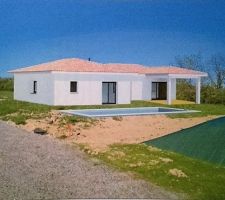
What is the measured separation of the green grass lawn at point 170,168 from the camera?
323 inches

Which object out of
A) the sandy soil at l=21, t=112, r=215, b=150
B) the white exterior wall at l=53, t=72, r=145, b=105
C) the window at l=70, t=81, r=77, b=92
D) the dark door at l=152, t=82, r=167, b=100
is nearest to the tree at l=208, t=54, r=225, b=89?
the dark door at l=152, t=82, r=167, b=100

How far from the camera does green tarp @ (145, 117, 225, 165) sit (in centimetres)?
1139

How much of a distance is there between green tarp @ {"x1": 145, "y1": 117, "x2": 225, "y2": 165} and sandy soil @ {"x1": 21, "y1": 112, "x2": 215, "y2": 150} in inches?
53.6

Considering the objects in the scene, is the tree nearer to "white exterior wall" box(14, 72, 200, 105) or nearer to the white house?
the white house

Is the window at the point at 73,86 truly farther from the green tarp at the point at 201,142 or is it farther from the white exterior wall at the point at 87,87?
the green tarp at the point at 201,142

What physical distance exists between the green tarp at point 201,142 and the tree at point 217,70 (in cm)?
2819

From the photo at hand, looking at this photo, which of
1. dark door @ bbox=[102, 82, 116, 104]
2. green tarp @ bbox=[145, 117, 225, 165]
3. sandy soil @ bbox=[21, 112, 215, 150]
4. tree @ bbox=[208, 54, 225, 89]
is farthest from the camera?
tree @ bbox=[208, 54, 225, 89]

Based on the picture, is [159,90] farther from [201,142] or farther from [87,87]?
[201,142]

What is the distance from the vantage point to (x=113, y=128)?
17.8 meters

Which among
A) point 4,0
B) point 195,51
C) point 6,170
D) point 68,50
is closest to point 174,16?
point 195,51

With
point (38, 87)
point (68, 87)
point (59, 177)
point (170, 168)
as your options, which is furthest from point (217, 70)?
point (59, 177)

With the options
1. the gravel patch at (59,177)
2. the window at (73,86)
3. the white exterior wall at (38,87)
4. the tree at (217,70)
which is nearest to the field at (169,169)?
the gravel patch at (59,177)

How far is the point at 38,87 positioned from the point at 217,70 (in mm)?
20652

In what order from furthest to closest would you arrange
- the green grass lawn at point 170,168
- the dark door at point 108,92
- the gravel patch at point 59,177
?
the dark door at point 108,92
the green grass lawn at point 170,168
the gravel patch at point 59,177
